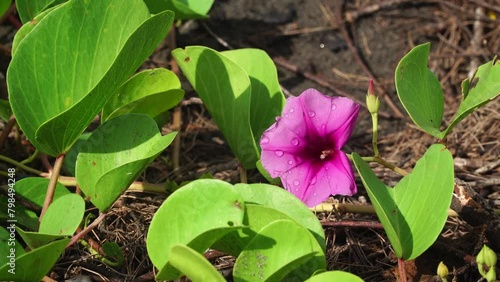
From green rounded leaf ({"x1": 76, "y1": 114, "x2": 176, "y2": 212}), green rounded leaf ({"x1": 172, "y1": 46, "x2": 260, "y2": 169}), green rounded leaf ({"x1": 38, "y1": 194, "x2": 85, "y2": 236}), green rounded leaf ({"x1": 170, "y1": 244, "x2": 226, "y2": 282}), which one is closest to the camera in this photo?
green rounded leaf ({"x1": 170, "y1": 244, "x2": 226, "y2": 282})

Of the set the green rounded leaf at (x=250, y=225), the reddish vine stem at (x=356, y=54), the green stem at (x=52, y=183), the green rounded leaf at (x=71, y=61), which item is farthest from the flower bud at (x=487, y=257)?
the reddish vine stem at (x=356, y=54)

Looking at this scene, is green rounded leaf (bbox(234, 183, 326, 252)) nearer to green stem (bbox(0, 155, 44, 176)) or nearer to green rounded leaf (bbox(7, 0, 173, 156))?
green rounded leaf (bbox(7, 0, 173, 156))

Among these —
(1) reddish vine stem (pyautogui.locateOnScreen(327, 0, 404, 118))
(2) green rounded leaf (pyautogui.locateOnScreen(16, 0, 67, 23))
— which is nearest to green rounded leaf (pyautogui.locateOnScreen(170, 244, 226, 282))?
(2) green rounded leaf (pyautogui.locateOnScreen(16, 0, 67, 23))

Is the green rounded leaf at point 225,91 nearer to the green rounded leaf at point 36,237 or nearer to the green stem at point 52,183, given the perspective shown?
the green stem at point 52,183

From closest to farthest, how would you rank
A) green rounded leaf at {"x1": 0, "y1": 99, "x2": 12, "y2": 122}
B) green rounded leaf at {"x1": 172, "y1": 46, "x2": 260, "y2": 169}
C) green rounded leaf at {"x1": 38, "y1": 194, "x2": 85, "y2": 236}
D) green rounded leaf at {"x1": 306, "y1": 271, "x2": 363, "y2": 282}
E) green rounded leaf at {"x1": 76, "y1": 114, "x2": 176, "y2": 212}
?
green rounded leaf at {"x1": 306, "y1": 271, "x2": 363, "y2": 282}
green rounded leaf at {"x1": 38, "y1": 194, "x2": 85, "y2": 236}
green rounded leaf at {"x1": 76, "y1": 114, "x2": 176, "y2": 212}
green rounded leaf at {"x1": 172, "y1": 46, "x2": 260, "y2": 169}
green rounded leaf at {"x1": 0, "y1": 99, "x2": 12, "y2": 122}

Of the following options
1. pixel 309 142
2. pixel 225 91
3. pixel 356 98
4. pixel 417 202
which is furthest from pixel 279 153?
pixel 356 98

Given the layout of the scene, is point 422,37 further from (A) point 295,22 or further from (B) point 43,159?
Result: (B) point 43,159
